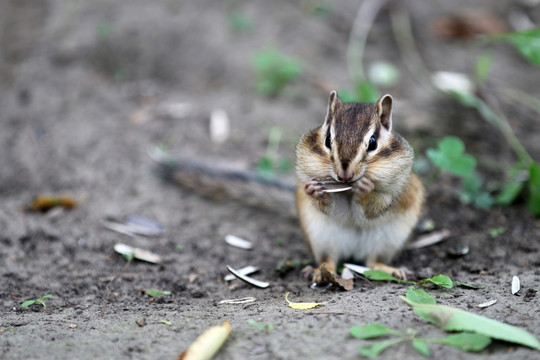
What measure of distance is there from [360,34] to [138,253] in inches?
139

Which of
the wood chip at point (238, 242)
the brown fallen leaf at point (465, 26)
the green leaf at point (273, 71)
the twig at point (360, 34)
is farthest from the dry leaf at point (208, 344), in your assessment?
the brown fallen leaf at point (465, 26)

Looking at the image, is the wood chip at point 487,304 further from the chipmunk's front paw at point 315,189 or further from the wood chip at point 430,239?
the wood chip at point 430,239

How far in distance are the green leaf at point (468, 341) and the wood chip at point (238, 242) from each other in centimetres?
174

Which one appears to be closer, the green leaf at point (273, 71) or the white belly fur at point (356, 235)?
the white belly fur at point (356, 235)

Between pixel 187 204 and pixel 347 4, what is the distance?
3242mm

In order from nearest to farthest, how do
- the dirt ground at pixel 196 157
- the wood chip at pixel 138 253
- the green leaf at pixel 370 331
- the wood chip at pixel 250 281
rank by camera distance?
the green leaf at pixel 370 331
the dirt ground at pixel 196 157
the wood chip at pixel 250 281
the wood chip at pixel 138 253

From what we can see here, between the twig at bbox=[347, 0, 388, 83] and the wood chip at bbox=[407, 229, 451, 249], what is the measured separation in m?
1.95

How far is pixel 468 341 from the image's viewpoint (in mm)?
1976

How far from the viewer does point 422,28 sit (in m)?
6.11

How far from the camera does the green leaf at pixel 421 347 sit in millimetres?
1918

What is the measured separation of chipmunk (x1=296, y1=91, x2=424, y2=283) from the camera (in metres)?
2.60

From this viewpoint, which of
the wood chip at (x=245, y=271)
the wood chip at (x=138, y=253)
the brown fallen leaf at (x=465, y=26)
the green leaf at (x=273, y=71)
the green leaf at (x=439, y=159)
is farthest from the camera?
the brown fallen leaf at (x=465, y=26)

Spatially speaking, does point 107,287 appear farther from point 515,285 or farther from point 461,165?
point 461,165

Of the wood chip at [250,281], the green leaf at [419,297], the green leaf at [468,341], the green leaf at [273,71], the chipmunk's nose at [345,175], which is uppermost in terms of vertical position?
the green leaf at [273,71]
